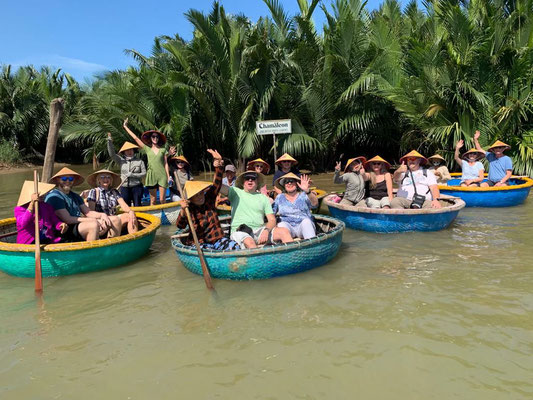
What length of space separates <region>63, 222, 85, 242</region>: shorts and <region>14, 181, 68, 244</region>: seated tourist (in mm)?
165

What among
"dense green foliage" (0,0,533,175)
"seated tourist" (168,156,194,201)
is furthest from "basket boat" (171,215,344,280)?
"dense green foliage" (0,0,533,175)

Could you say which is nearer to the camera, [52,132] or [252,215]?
[252,215]

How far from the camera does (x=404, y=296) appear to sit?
4273 millimetres

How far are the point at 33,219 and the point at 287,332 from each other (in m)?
3.59

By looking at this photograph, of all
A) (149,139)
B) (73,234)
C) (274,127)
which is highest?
(274,127)

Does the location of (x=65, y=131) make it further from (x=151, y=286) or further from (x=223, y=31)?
(x=151, y=286)

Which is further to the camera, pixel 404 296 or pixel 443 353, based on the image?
pixel 404 296

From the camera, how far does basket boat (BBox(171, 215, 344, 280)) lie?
465cm

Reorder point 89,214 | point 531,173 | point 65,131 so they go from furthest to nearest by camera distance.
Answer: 1. point 65,131
2. point 531,173
3. point 89,214

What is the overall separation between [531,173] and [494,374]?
34.1 feet

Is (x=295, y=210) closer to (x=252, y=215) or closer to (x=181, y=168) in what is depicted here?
(x=252, y=215)

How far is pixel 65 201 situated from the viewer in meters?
5.45

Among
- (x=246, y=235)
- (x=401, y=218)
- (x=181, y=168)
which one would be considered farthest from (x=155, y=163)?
(x=401, y=218)

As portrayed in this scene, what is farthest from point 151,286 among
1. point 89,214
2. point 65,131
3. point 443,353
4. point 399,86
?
point 65,131
